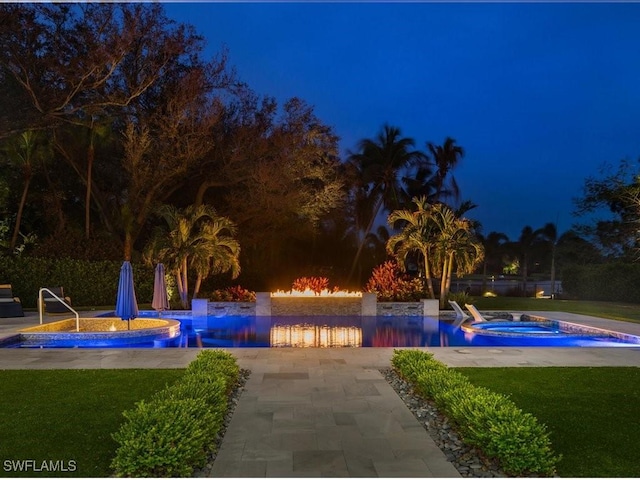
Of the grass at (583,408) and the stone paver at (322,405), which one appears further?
the grass at (583,408)

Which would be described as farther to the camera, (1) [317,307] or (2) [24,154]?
(2) [24,154]

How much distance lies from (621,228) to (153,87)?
25.1 metres

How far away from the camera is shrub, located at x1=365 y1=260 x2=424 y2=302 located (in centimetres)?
1873

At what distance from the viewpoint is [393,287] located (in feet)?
62.2

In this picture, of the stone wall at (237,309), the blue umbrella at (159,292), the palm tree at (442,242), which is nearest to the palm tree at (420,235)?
the palm tree at (442,242)

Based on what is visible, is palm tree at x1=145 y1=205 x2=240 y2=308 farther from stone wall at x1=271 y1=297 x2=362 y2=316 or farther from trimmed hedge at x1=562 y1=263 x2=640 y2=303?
trimmed hedge at x1=562 y1=263 x2=640 y2=303

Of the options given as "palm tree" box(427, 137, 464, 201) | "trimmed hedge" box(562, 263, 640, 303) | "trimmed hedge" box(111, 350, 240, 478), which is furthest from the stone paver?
"palm tree" box(427, 137, 464, 201)

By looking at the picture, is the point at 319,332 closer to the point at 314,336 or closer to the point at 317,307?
the point at 314,336

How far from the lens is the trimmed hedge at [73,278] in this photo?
61.7ft

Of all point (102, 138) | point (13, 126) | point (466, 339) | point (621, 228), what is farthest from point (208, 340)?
point (621, 228)

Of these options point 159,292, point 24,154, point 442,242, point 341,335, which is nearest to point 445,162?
point 442,242

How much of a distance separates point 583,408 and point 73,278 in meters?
18.6

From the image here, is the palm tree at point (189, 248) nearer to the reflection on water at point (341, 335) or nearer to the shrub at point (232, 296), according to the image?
the shrub at point (232, 296)

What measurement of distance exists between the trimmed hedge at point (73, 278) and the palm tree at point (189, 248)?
3.50 metres
